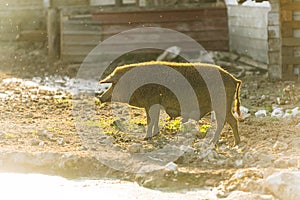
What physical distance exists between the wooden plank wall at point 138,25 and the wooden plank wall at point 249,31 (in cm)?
21

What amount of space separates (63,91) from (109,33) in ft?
13.9

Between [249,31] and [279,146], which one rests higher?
[249,31]

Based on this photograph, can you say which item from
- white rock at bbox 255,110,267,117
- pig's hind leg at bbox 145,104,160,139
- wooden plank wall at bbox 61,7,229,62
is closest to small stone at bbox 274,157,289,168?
pig's hind leg at bbox 145,104,160,139

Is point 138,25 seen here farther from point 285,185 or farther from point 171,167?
point 285,185

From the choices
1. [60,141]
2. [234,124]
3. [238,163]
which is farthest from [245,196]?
[60,141]

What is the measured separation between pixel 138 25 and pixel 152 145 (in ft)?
31.4

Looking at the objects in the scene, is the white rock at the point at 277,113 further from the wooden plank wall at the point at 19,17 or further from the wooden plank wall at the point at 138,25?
the wooden plank wall at the point at 19,17

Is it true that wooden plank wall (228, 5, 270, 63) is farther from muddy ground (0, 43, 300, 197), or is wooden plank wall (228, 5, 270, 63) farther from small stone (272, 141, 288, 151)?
small stone (272, 141, 288, 151)

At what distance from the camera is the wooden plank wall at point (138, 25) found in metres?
18.4

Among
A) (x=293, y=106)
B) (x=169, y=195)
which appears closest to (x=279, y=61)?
(x=293, y=106)

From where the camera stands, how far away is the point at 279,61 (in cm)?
1443

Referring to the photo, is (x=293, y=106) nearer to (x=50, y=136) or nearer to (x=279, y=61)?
(x=279, y=61)

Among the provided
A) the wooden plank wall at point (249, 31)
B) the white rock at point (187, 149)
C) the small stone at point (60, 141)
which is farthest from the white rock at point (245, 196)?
the wooden plank wall at point (249, 31)

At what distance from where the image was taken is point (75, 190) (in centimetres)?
754
